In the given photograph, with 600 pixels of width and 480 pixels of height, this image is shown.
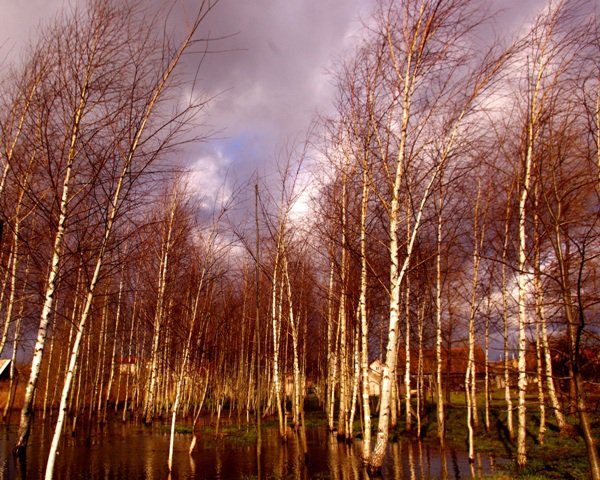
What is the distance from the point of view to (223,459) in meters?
14.8

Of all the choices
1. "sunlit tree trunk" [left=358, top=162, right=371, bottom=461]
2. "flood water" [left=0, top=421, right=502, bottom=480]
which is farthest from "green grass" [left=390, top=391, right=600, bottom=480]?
"sunlit tree trunk" [left=358, top=162, right=371, bottom=461]

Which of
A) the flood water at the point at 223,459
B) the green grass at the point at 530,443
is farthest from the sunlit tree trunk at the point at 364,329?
the green grass at the point at 530,443

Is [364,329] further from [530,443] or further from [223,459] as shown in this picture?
[530,443]

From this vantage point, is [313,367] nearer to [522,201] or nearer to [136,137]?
[522,201]

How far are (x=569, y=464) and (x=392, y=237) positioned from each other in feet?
25.0

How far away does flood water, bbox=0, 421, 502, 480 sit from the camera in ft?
39.2

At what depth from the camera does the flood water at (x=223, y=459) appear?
39.2 feet

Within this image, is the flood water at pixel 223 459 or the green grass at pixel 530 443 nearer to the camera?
the green grass at pixel 530 443

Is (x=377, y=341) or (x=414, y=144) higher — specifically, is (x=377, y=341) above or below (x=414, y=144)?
below

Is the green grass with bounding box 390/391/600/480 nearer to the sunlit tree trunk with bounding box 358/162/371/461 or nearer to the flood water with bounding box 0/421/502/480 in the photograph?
the flood water with bounding box 0/421/502/480

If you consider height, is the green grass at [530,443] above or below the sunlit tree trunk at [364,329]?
below

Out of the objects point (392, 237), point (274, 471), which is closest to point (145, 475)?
point (274, 471)

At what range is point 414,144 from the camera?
9.88 meters

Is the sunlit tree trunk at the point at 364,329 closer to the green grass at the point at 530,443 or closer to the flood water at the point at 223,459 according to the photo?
the flood water at the point at 223,459
